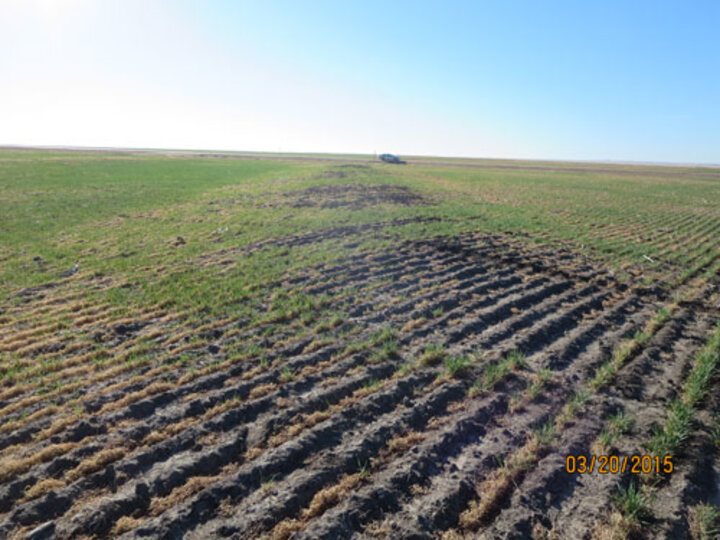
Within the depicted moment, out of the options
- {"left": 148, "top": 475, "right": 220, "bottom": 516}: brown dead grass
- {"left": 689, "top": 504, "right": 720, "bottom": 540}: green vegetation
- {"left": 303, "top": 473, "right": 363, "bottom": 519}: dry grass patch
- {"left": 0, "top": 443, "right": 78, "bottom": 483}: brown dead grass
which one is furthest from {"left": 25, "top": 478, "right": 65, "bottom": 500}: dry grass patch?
{"left": 689, "top": 504, "right": 720, "bottom": 540}: green vegetation

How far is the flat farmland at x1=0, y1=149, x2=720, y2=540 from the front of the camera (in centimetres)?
347

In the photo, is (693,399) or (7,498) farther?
(693,399)

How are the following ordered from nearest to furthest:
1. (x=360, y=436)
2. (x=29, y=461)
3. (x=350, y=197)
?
1. (x=29, y=461)
2. (x=360, y=436)
3. (x=350, y=197)

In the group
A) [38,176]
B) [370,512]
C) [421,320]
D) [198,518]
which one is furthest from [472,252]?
[38,176]

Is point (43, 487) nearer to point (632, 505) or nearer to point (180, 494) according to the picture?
point (180, 494)

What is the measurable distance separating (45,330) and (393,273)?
7.92 meters

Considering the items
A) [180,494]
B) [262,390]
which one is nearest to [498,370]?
[262,390]

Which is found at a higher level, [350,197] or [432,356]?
[350,197]

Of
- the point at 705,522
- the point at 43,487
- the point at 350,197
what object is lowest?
the point at 43,487

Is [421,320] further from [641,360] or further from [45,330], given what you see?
[45,330]

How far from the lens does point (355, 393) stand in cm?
525

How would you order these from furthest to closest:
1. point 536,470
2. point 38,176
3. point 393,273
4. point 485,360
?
point 38,176 → point 393,273 → point 485,360 → point 536,470

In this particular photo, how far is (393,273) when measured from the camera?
1035 centimetres

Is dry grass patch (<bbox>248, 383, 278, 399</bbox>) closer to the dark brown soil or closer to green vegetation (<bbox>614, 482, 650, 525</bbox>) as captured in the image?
the dark brown soil
